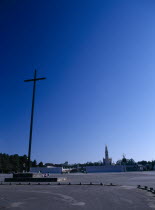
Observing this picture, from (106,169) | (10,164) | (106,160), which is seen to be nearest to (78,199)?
(106,169)

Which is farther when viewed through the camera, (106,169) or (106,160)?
(106,160)

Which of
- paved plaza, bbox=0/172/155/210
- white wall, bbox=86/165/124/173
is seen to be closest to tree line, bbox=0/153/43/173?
white wall, bbox=86/165/124/173

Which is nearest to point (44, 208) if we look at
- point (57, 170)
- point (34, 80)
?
point (34, 80)

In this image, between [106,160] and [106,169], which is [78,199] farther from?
[106,160]

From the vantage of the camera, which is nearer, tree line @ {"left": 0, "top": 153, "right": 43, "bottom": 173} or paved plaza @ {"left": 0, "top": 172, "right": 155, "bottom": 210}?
paved plaza @ {"left": 0, "top": 172, "right": 155, "bottom": 210}

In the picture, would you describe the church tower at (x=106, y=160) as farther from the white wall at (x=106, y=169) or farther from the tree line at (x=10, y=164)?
the tree line at (x=10, y=164)

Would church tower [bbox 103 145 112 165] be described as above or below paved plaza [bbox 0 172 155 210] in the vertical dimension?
above

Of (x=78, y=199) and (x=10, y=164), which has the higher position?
(x=10, y=164)

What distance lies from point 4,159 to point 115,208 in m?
112

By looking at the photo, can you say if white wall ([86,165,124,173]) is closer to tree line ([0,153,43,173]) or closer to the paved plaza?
tree line ([0,153,43,173])

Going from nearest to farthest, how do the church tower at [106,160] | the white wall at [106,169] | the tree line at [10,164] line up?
Result: 1. the white wall at [106,169]
2. the tree line at [10,164]
3. the church tower at [106,160]

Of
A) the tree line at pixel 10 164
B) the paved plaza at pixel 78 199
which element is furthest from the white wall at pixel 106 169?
the paved plaza at pixel 78 199

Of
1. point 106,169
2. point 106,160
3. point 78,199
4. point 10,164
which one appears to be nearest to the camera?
point 78,199

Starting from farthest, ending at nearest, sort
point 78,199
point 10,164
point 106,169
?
point 10,164, point 106,169, point 78,199
